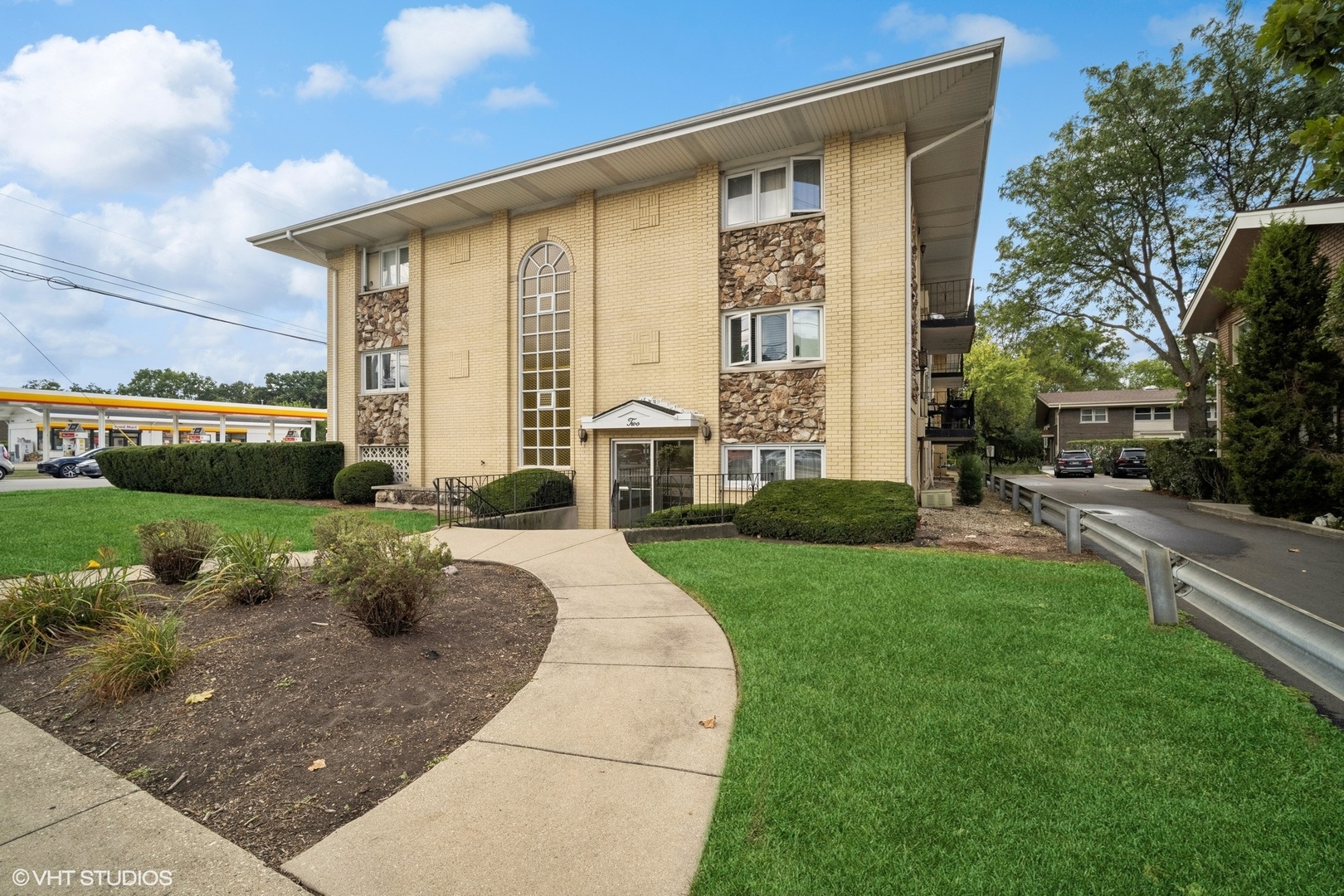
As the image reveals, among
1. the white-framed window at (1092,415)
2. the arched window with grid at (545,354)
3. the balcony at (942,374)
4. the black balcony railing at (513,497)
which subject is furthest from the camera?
the white-framed window at (1092,415)

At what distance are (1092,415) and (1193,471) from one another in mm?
33732

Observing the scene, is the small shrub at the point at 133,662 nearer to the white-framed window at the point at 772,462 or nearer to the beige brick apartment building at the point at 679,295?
the beige brick apartment building at the point at 679,295

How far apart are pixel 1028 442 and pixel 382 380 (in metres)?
46.8

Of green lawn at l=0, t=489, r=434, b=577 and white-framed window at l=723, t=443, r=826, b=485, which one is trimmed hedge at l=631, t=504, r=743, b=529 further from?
green lawn at l=0, t=489, r=434, b=577

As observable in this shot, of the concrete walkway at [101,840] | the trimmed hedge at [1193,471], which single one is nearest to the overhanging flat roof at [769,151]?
the trimmed hedge at [1193,471]

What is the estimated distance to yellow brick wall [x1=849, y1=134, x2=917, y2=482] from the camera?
11336 millimetres

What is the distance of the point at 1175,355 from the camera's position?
2367 centimetres

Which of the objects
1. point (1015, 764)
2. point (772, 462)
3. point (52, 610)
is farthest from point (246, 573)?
point (772, 462)

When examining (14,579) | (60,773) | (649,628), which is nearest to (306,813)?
(60,773)

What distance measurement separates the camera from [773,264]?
40.5ft

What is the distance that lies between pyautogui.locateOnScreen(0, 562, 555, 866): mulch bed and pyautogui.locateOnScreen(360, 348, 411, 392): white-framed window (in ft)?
A: 42.1

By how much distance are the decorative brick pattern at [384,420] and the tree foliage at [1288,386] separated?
19532 millimetres

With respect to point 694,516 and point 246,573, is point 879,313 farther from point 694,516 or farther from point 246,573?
point 246,573

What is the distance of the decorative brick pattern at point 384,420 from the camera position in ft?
55.7
